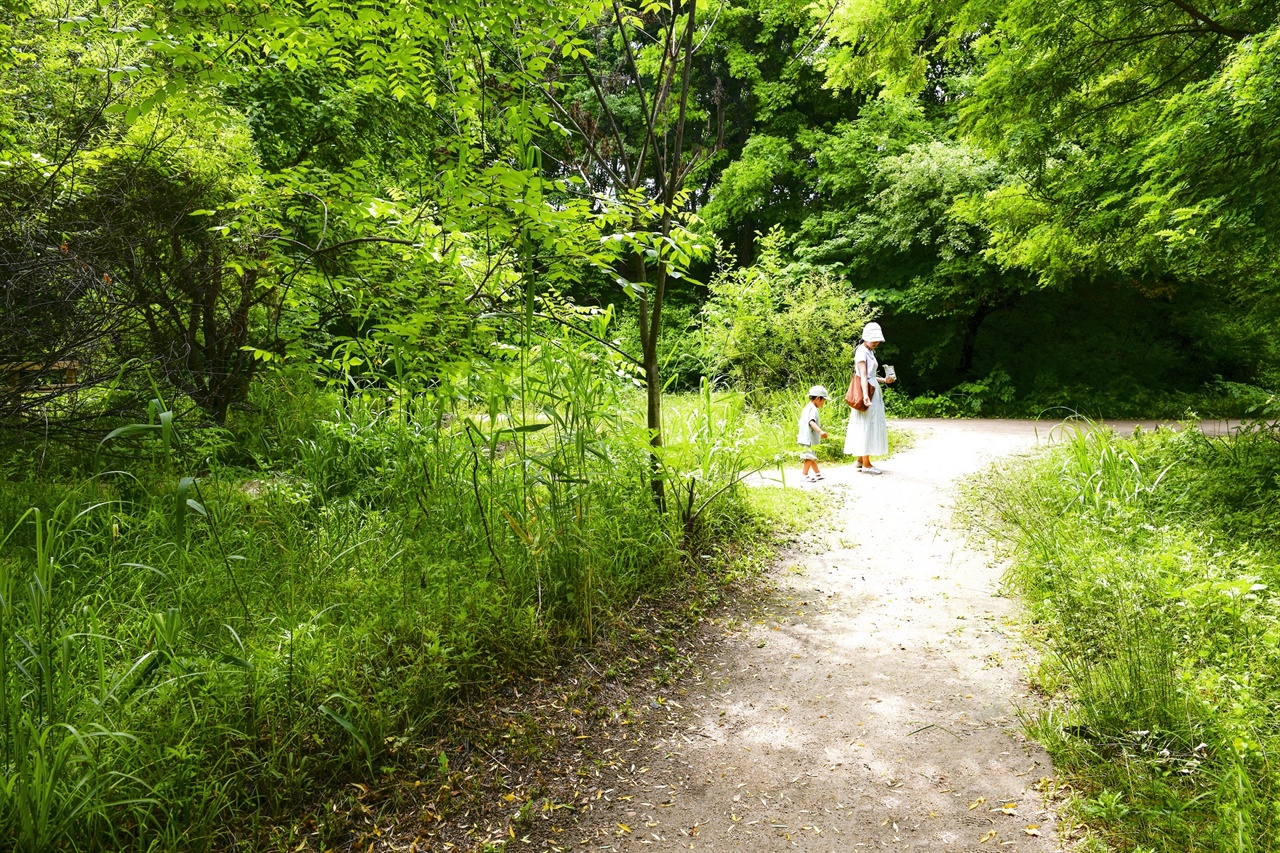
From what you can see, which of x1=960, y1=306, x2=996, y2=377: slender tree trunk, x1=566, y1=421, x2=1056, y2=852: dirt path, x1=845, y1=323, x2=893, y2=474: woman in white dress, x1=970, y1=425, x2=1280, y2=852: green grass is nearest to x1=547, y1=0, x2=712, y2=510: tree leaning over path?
x1=566, y1=421, x2=1056, y2=852: dirt path

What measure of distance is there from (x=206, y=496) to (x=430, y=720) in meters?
2.69

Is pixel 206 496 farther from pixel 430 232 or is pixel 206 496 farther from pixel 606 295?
pixel 606 295

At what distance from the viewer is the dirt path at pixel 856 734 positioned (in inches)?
91.0

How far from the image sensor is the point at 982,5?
4.94 meters

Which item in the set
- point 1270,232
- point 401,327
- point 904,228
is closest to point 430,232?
point 401,327

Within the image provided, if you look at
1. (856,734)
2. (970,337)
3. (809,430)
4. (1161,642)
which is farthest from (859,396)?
(970,337)

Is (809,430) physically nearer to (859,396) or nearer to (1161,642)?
(859,396)

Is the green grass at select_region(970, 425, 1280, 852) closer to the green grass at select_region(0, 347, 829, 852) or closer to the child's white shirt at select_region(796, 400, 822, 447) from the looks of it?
the green grass at select_region(0, 347, 829, 852)

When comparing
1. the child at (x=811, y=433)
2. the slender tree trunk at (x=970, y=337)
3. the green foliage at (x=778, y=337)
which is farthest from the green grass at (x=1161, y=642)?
the slender tree trunk at (x=970, y=337)

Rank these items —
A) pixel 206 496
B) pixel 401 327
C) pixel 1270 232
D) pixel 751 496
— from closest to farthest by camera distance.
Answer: pixel 401 327, pixel 1270 232, pixel 206 496, pixel 751 496

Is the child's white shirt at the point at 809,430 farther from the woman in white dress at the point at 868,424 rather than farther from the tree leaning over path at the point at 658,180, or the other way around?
the tree leaning over path at the point at 658,180

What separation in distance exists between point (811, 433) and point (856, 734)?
15.4 feet

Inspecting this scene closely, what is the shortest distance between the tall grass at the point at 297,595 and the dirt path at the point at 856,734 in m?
0.79

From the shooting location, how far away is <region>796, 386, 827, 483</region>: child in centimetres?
709
